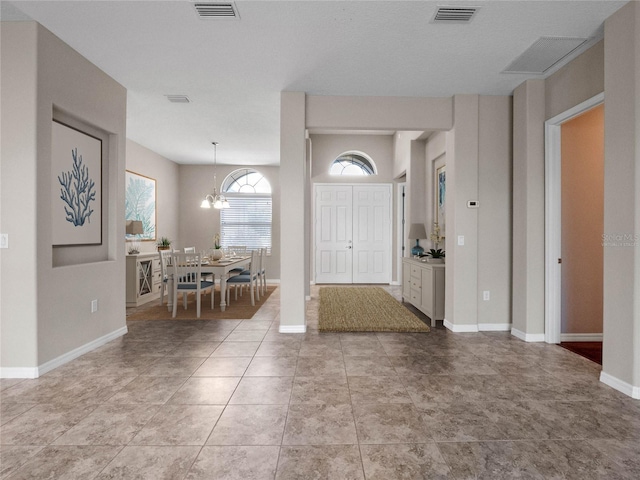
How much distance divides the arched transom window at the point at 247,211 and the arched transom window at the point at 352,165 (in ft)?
5.71

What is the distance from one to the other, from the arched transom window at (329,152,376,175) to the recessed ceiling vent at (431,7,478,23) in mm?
5264

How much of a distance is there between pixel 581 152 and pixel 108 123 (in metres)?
5.06

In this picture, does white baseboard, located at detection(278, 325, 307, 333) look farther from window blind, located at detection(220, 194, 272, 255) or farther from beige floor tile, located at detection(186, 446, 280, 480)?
window blind, located at detection(220, 194, 272, 255)

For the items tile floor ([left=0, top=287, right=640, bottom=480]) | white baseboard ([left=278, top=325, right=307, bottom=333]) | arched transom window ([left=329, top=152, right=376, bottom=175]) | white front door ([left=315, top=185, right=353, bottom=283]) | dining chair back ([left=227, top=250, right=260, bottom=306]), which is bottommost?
tile floor ([left=0, top=287, right=640, bottom=480])

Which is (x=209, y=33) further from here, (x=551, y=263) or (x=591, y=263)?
(x=591, y=263)

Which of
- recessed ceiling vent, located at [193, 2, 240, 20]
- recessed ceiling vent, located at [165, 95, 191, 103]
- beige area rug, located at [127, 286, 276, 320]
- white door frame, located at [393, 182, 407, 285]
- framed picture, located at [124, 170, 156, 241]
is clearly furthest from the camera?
white door frame, located at [393, 182, 407, 285]

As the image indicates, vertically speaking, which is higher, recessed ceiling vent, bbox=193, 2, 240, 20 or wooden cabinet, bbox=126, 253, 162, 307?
recessed ceiling vent, bbox=193, 2, 240, 20

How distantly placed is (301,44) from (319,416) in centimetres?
296

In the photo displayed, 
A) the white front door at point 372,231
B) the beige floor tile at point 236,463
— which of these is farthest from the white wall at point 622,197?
the white front door at point 372,231

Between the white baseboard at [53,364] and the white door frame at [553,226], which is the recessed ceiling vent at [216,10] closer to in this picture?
A: the white baseboard at [53,364]

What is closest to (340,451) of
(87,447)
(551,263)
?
(87,447)

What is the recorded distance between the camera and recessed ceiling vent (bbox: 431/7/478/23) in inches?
104

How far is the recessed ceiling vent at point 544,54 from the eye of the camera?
307cm

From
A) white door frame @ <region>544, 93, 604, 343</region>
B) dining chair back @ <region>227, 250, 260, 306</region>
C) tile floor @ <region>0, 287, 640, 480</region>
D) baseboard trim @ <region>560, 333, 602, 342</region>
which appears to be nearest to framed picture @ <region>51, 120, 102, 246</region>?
tile floor @ <region>0, 287, 640, 480</region>
